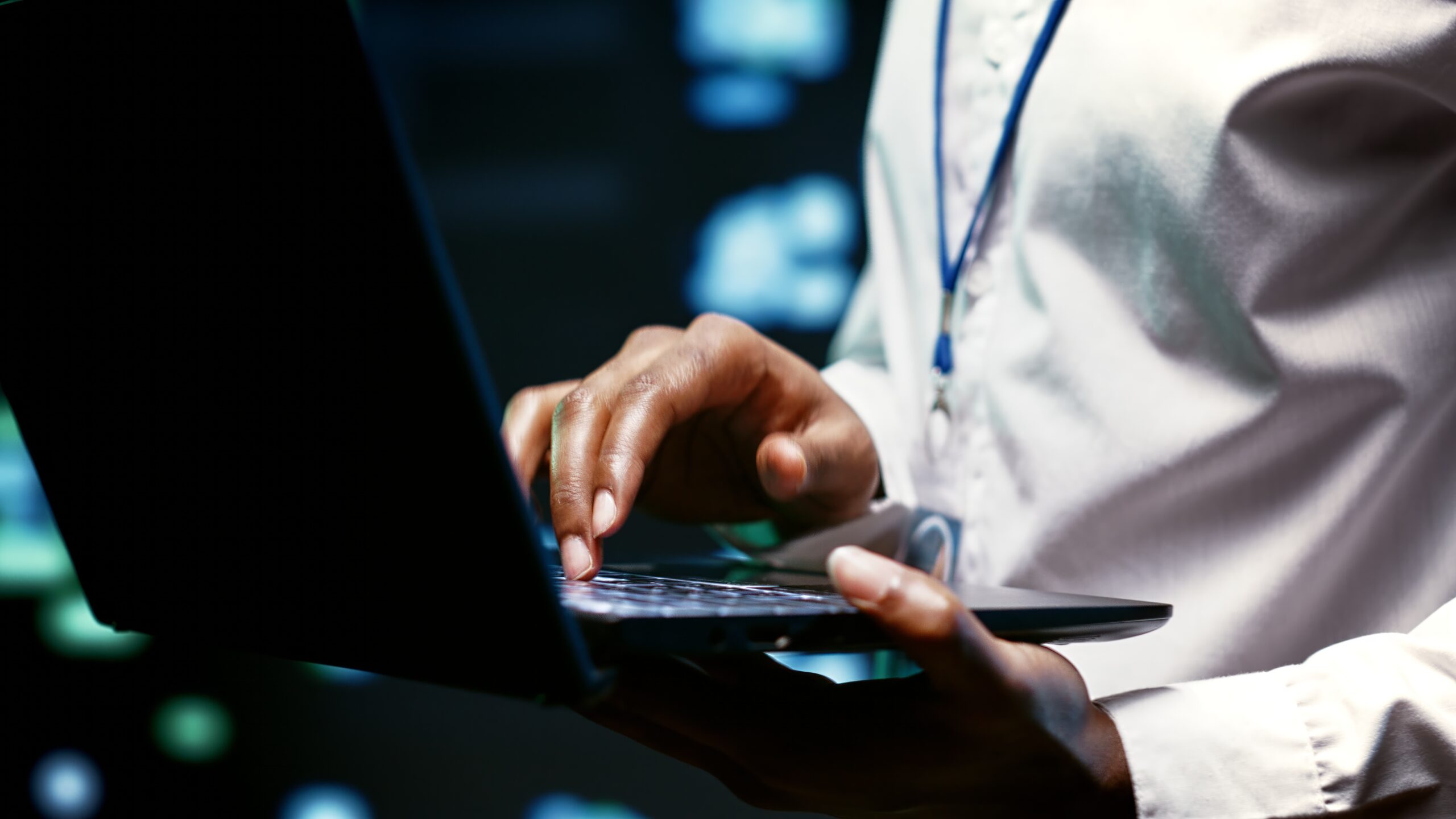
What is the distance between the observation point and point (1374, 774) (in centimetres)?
36

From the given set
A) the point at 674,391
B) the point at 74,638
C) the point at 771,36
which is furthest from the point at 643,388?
the point at 74,638

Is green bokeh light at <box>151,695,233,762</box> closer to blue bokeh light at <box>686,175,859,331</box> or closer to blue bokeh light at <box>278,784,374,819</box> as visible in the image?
blue bokeh light at <box>278,784,374,819</box>

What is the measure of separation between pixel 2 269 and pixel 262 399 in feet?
0.48

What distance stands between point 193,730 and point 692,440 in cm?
118

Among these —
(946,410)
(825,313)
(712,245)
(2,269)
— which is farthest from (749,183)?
(2,269)

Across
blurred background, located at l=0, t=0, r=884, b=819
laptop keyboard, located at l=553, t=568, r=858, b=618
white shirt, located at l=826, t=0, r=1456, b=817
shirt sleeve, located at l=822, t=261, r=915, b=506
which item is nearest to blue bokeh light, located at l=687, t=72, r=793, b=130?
blurred background, located at l=0, t=0, r=884, b=819

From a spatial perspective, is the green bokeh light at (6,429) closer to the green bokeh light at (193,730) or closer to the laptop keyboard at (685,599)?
the green bokeh light at (193,730)

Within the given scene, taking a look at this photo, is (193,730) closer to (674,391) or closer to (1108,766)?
(674,391)

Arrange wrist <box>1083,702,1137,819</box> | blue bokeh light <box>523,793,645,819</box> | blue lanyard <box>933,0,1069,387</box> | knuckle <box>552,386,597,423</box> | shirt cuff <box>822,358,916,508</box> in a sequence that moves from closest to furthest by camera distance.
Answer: wrist <box>1083,702,1137,819</box>, knuckle <box>552,386,597,423</box>, blue lanyard <box>933,0,1069,387</box>, shirt cuff <box>822,358,916,508</box>, blue bokeh light <box>523,793,645,819</box>

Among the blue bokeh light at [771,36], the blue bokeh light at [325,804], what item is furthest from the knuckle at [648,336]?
the blue bokeh light at [325,804]

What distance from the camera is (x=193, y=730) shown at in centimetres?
139

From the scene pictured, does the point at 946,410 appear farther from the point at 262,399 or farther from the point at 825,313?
the point at 825,313

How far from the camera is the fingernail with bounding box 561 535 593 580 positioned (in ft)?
1.23

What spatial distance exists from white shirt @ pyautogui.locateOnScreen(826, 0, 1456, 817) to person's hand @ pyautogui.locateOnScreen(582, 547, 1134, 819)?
5 cm
